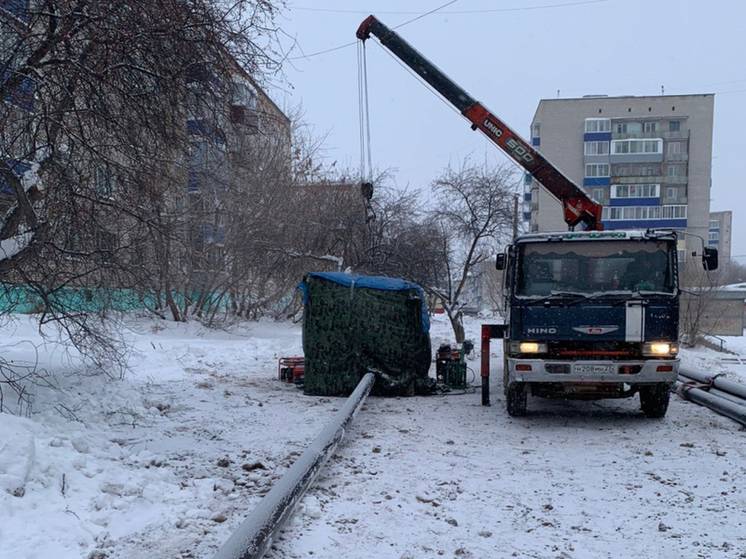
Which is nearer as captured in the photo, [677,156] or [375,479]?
[375,479]

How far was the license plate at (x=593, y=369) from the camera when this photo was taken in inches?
320

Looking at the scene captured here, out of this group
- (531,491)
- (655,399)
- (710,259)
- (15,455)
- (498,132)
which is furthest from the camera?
(498,132)

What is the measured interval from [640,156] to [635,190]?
317 cm

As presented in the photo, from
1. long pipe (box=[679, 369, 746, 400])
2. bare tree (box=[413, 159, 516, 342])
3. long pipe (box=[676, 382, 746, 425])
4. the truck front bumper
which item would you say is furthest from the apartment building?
the truck front bumper

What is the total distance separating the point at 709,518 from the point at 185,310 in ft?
69.7

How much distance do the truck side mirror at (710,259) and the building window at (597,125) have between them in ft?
182

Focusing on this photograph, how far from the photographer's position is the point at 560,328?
830cm

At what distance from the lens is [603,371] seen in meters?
8.13

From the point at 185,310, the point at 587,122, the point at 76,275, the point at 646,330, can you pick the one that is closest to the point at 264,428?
the point at 76,275

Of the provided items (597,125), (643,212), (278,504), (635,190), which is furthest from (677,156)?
(278,504)

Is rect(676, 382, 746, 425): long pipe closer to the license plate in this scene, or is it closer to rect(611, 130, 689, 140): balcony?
the license plate

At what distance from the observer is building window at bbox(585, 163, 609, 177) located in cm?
6019

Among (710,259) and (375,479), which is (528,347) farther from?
(375,479)

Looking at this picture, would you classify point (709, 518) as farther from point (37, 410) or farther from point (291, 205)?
point (291, 205)
